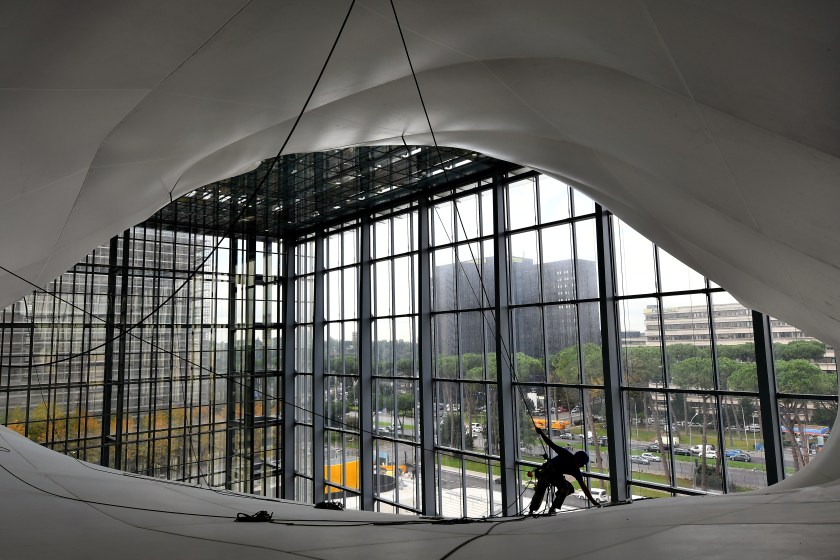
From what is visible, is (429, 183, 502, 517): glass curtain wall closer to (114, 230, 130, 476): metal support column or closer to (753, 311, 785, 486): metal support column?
(753, 311, 785, 486): metal support column

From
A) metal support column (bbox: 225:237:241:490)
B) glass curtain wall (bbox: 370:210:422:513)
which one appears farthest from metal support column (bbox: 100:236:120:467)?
glass curtain wall (bbox: 370:210:422:513)

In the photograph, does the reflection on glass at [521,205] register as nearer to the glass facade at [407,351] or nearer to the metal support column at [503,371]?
the glass facade at [407,351]

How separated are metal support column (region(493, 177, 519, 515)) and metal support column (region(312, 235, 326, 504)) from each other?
10.3 metres

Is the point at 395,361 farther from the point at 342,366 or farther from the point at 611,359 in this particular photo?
the point at 611,359

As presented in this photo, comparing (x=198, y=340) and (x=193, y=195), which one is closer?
(x=193, y=195)

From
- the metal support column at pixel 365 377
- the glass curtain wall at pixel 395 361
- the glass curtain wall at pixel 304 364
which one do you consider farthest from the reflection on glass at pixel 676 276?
the glass curtain wall at pixel 304 364

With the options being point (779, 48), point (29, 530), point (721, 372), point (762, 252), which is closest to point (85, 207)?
point (29, 530)

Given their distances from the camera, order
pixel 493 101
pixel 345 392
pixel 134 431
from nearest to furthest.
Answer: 1. pixel 493 101
2. pixel 134 431
3. pixel 345 392

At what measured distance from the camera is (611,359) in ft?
47.5

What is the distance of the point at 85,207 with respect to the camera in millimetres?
7301

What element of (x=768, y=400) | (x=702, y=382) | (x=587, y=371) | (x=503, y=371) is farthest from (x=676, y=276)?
(x=503, y=371)

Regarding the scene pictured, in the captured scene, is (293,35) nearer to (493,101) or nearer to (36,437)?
(493,101)

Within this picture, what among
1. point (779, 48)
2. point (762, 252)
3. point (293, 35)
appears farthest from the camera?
point (762, 252)

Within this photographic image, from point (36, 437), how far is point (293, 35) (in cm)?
2172
